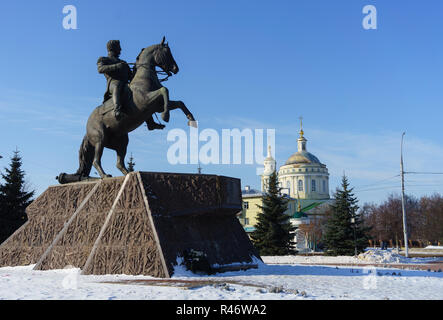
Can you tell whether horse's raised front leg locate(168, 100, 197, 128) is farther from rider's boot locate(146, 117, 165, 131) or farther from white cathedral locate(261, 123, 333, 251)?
white cathedral locate(261, 123, 333, 251)

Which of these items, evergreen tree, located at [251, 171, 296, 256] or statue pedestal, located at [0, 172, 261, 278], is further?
evergreen tree, located at [251, 171, 296, 256]

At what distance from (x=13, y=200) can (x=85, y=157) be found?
15596mm

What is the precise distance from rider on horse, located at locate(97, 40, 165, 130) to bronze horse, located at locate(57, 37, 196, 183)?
0.67 ft

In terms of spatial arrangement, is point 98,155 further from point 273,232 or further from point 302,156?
point 302,156

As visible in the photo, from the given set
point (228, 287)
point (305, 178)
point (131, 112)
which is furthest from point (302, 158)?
point (228, 287)

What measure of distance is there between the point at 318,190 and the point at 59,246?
237ft

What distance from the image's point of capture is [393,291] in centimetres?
762

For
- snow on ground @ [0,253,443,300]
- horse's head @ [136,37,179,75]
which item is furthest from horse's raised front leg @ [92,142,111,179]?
snow on ground @ [0,253,443,300]

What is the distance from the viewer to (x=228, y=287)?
24.1ft

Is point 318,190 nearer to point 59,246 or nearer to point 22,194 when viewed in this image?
point 22,194

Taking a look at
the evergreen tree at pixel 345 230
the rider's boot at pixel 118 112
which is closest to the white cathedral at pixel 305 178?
the evergreen tree at pixel 345 230

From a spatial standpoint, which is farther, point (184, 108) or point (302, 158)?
point (302, 158)

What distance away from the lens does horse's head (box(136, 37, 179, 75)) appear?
439 inches

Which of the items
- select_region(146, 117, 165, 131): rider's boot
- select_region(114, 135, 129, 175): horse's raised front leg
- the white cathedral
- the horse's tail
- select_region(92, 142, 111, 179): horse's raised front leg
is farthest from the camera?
the white cathedral
